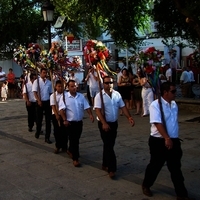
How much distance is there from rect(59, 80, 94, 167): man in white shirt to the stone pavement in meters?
0.36

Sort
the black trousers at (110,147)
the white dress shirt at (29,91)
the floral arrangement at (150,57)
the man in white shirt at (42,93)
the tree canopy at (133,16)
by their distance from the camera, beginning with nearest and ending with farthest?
the floral arrangement at (150,57) < the black trousers at (110,147) < the man in white shirt at (42,93) < the white dress shirt at (29,91) < the tree canopy at (133,16)

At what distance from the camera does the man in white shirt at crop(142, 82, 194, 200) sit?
5164mm

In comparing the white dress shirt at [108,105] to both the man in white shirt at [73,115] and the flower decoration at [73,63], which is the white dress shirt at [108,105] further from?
the flower decoration at [73,63]

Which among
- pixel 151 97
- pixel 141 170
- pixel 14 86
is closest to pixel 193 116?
pixel 151 97

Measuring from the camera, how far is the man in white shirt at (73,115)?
7219mm

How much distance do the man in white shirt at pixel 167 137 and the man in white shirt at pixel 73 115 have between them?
2201mm

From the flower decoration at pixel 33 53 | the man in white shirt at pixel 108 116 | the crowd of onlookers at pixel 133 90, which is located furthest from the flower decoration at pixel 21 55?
the man in white shirt at pixel 108 116

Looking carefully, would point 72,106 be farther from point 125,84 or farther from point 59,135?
point 125,84

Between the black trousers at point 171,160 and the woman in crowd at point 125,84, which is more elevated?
the woman in crowd at point 125,84

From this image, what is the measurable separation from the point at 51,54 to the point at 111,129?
9.79ft

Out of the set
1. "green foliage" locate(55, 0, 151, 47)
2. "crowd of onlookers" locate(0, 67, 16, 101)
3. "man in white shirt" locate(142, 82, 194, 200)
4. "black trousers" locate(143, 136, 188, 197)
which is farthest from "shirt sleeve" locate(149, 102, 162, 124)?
"crowd of onlookers" locate(0, 67, 16, 101)

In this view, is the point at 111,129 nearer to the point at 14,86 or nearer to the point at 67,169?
the point at 67,169

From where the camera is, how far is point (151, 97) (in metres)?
12.2

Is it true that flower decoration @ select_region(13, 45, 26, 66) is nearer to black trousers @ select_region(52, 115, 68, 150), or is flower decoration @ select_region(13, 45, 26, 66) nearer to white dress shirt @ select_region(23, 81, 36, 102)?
white dress shirt @ select_region(23, 81, 36, 102)
